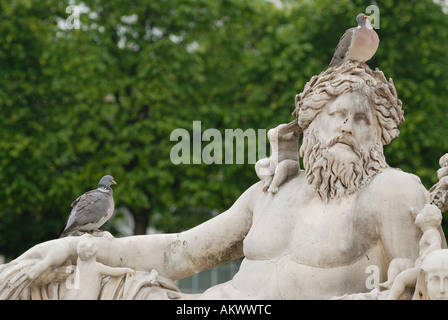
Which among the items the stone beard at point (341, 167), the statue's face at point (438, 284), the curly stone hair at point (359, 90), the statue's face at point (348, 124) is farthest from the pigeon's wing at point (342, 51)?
the statue's face at point (438, 284)

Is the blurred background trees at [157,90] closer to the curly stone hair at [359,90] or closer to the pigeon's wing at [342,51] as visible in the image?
the pigeon's wing at [342,51]

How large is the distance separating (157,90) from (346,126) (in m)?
13.6

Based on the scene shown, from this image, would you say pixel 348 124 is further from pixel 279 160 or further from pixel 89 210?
pixel 89 210

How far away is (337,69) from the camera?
6.63 m

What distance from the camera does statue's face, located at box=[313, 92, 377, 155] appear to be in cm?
633

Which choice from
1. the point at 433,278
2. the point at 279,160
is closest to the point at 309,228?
the point at 279,160

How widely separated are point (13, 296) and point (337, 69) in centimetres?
256

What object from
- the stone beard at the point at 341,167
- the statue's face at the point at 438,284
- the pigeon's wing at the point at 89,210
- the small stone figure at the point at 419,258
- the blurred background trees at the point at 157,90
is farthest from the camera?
the blurred background trees at the point at 157,90

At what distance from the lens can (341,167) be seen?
631 cm

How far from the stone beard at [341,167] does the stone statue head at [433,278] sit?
899 mm

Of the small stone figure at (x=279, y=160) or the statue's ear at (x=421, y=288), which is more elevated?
the small stone figure at (x=279, y=160)

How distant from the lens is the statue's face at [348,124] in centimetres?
633
